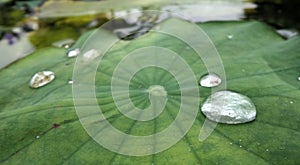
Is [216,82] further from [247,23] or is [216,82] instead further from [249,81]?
[247,23]

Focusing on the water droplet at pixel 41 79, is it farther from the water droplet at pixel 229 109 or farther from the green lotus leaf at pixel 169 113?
the water droplet at pixel 229 109

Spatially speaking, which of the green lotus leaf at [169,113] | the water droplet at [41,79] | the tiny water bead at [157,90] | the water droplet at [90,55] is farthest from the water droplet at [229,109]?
the water droplet at [41,79]

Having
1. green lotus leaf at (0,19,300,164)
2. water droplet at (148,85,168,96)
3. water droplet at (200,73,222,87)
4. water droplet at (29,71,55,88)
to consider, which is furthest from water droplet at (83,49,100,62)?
water droplet at (200,73,222,87)

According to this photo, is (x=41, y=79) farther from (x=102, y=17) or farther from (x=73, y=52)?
(x=102, y=17)

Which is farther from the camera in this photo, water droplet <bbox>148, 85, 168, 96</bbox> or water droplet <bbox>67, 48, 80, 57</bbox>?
water droplet <bbox>67, 48, 80, 57</bbox>

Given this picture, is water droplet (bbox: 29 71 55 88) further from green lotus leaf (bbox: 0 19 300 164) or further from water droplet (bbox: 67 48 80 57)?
water droplet (bbox: 67 48 80 57)

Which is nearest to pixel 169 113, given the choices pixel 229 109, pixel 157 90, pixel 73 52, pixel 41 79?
pixel 157 90

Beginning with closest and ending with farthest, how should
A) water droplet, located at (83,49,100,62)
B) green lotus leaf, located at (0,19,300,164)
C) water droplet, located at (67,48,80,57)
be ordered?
green lotus leaf, located at (0,19,300,164), water droplet, located at (83,49,100,62), water droplet, located at (67,48,80,57)
